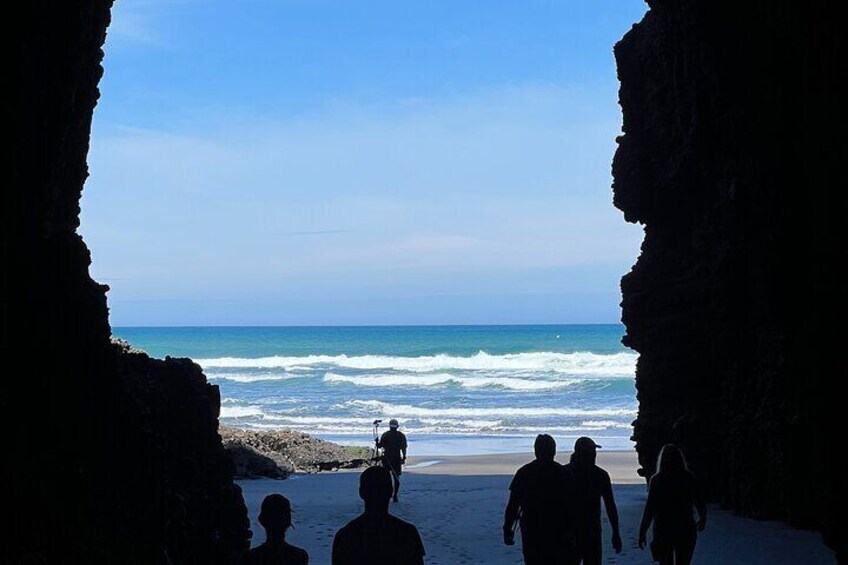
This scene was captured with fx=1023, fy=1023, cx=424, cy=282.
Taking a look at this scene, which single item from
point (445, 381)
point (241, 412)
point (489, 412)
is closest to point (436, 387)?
point (445, 381)

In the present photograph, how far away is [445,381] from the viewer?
64.3 m

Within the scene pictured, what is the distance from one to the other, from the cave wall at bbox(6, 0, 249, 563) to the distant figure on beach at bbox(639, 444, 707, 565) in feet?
13.8

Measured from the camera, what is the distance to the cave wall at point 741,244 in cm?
691

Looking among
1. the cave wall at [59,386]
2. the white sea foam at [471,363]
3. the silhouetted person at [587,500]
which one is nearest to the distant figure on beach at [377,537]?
the cave wall at [59,386]

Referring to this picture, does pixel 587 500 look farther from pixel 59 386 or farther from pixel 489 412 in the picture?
pixel 489 412

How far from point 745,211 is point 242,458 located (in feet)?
43.5

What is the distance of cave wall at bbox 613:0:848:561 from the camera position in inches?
272

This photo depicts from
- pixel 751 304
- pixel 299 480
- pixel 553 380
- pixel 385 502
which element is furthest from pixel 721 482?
pixel 553 380

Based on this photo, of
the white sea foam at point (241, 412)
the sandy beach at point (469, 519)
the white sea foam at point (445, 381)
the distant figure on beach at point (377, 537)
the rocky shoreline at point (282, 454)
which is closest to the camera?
the distant figure on beach at point (377, 537)

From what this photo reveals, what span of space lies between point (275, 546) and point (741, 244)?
40.2 feet

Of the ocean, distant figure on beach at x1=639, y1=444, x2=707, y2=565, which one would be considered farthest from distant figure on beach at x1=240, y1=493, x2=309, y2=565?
the ocean

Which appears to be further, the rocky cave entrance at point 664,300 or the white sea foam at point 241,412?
the white sea foam at point 241,412

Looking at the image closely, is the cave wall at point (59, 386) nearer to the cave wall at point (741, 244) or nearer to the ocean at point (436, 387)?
the cave wall at point (741, 244)

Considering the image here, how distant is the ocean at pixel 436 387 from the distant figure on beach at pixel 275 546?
24133 millimetres
